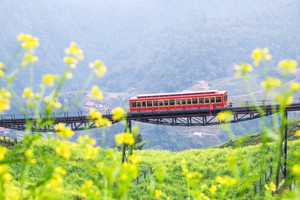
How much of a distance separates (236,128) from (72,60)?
493 feet

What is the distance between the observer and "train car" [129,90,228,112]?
103ft

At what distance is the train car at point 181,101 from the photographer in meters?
31.4

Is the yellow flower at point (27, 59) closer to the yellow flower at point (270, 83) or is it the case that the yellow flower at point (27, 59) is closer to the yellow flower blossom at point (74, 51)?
the yellow flower blossom at point (74, 51)

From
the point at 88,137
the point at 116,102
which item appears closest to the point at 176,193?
the point at 88,137

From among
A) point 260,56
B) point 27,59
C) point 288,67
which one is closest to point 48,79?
point 27,59

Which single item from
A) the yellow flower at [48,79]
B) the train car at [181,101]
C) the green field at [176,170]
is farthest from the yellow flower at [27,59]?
the train car at [181,101]

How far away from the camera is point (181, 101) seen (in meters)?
31.8

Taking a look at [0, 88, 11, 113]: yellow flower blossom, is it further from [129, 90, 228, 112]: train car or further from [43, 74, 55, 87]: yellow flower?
[129, 90, 228, 112]: train car

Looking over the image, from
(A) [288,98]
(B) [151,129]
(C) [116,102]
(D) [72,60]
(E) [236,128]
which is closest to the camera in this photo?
(A) [288,98]

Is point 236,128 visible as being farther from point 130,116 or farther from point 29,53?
point 29,53

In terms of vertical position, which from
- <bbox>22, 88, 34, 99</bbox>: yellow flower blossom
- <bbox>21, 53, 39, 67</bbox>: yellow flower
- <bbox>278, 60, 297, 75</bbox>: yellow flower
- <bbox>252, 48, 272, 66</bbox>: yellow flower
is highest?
<bbox>21, 53, 39, 67</bbox>: yellow flower

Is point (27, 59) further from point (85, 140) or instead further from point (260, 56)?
point (260, 56)

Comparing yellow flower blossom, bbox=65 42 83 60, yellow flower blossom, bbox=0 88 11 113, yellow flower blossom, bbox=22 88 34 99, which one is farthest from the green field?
yellow flower blossom, bbox=65 42 83 60

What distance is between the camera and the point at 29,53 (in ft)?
12.6
